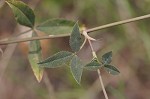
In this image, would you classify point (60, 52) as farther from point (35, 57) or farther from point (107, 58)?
point (35, 57)

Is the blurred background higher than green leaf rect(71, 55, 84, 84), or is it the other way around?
the blurred background

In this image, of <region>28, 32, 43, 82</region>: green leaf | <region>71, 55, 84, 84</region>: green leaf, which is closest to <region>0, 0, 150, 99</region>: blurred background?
<region>28, 32, 43, 82</region>: green leaf

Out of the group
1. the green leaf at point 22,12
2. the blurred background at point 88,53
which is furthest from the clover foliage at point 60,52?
the blurred background at point 88,53

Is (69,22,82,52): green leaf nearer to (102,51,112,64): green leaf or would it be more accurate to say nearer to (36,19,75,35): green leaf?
(102,51,112,64): green leaf

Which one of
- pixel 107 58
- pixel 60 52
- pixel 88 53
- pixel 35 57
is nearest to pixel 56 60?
pixel 60 52

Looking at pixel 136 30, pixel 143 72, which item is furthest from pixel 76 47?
pixel 143 72

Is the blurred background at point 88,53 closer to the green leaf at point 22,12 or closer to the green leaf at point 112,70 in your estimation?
the green leaf at point 22,12
